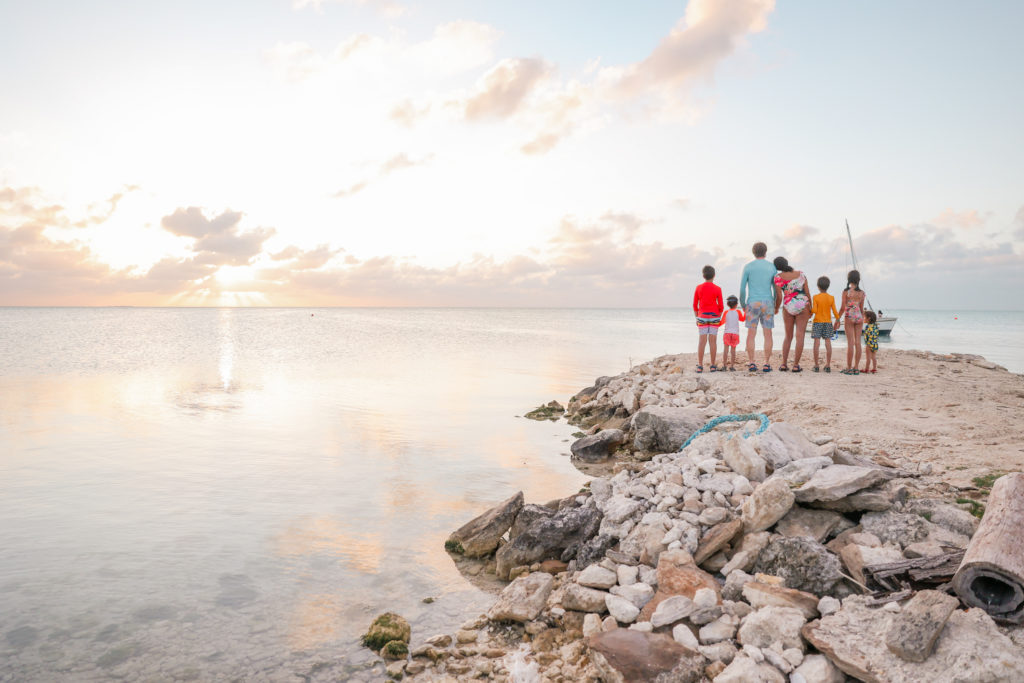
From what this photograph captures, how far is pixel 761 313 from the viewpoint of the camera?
41.8 ft

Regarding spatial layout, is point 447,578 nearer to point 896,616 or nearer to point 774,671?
point 774,671

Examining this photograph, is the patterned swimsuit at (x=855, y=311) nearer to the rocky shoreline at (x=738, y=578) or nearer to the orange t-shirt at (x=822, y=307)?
the orange t-shirt at (x=822, y=307)

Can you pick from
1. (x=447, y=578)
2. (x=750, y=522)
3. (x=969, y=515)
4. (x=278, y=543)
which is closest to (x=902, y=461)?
(x=969, y=515)

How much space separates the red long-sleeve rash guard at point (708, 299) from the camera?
1352cm

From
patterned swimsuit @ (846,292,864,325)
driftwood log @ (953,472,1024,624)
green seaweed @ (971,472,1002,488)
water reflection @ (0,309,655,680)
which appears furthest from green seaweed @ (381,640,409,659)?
patterned swimsuit @ (846,292,864,325)

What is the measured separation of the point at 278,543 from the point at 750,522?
5.24 metres

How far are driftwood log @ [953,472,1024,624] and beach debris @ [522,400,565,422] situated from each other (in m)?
10.8

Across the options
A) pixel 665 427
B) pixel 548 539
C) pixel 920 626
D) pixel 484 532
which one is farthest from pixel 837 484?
pixel 665 427

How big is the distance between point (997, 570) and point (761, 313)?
380 inches

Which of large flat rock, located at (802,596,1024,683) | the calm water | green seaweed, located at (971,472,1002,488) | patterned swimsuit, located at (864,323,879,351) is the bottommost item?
the calm water

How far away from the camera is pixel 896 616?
3.67 metres

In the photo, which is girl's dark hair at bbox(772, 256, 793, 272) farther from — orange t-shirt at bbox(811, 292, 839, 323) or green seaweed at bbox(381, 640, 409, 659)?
green seaweed at bbox(381, 640, 409, 659)

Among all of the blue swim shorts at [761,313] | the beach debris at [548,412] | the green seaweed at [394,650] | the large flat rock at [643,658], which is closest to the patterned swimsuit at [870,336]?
the blue swim shorts at [761,313]

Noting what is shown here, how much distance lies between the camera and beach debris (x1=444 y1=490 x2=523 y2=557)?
6.70 m
